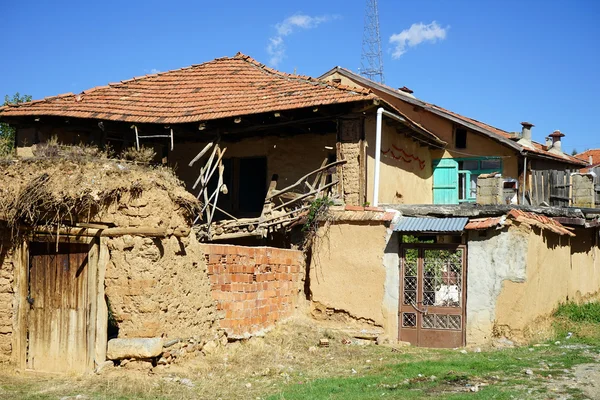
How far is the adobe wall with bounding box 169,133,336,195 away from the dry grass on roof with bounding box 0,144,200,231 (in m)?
5.89

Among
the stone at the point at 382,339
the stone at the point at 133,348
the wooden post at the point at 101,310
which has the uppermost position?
the wooden post at the point at 101,310

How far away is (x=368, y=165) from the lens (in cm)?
1448

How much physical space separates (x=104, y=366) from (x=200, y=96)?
8.54m

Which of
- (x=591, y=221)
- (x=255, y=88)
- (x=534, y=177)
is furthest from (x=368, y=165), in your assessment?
(x=534, y=177)

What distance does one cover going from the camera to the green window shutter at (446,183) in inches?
806

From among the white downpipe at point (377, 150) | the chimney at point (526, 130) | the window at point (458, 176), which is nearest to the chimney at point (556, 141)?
the chimney at point (526, 130)

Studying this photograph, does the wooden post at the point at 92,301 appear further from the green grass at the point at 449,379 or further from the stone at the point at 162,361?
the green grass at the point at 449,379

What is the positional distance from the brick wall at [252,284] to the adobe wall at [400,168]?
2666mm

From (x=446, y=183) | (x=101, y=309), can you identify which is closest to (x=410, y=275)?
(x=101, y=309)

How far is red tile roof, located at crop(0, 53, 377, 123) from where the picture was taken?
1438 centimetres

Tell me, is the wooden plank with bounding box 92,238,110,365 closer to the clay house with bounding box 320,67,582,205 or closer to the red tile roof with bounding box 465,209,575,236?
the red tile roof with bounding box 465,209,575,236

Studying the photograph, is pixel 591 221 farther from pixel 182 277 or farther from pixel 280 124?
pixel 182 277

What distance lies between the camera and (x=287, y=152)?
16.0 m

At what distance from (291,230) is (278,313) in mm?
2013
